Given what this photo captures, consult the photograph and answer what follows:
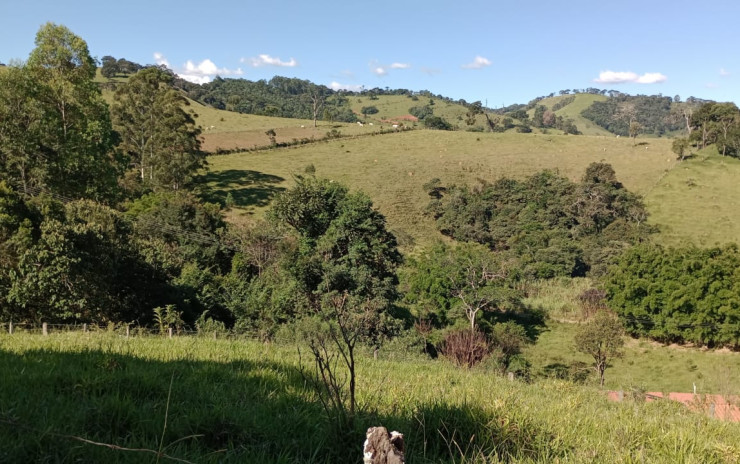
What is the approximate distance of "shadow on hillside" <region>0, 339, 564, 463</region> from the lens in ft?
9.06

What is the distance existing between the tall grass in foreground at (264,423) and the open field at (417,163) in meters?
46.1

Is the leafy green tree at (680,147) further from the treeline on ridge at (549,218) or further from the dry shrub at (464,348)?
the dry shrub at (464,348)

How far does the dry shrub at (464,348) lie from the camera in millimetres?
19703

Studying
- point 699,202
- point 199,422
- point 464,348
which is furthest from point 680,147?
point 199,422

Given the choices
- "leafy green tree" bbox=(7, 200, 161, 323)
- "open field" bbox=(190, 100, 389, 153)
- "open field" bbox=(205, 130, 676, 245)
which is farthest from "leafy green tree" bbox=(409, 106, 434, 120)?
"leafy green tree" bbox=(7, 200, 161, 323)

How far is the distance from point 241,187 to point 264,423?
2205 inches

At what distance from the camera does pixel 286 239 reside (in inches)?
1238

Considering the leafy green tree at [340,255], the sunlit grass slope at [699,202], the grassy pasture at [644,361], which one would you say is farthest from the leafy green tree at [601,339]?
the sunlit grass slope at [699,202]

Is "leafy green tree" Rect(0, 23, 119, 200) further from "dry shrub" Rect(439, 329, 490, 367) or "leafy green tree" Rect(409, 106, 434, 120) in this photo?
"leafy green tree" Rect(409, 106, 434, 120)

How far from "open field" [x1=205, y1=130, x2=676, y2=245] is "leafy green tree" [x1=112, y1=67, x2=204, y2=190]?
24.4ft

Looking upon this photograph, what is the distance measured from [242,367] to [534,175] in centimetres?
6380

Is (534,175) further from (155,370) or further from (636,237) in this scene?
(155,370)

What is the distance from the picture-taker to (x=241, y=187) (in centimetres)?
5688

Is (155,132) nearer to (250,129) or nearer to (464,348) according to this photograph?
(464,348)
